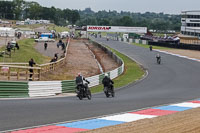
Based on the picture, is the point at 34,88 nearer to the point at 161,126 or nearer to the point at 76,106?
the point at 76,106

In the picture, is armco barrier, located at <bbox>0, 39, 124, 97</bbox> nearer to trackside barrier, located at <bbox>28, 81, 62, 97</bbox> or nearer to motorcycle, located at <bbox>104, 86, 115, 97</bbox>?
trackside barrier, located at <bbox>28, 81, 62, 97</bbox>

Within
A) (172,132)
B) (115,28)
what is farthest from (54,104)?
(115,28)

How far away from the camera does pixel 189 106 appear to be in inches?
757

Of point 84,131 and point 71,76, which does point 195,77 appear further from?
point 84,131

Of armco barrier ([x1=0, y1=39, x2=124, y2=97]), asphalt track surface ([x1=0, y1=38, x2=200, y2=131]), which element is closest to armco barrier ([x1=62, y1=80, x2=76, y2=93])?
armco barrier ([x1=0, y1=39, x2=124, y2=97])

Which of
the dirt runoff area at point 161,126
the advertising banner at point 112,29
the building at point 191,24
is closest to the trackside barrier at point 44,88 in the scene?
the dirt runoff area at point 161,126

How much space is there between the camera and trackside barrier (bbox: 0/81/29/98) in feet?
68.6

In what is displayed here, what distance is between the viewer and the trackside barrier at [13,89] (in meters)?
20.9

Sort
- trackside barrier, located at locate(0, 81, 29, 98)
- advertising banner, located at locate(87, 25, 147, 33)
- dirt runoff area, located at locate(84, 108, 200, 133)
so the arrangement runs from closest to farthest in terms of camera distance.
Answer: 1. dirt runoff area, located at locate(84, 108, 200, 133)
2. trackside barrier, located at locate(0, 81, 29, 98)
3. advertising banner, located at locate(87, 25, 147, 33)

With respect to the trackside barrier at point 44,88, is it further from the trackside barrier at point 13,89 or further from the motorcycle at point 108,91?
the motorcycle at point 108,91

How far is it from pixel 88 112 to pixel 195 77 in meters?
23.0

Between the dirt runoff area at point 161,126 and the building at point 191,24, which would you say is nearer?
the dirt runoff area at point 161,126

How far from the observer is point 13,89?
843 inches

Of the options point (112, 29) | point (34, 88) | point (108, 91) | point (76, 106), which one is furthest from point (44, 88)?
point (112, 29)
